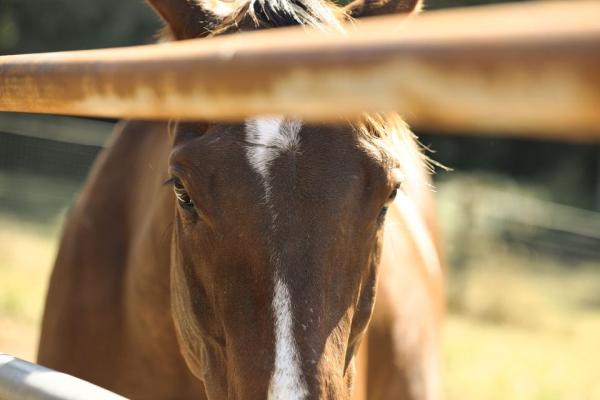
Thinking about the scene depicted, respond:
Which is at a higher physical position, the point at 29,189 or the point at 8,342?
the point at 29,189

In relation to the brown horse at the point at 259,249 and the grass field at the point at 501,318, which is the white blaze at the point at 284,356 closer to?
the brown horse at the point at 259,249

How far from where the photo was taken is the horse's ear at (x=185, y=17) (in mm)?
1723

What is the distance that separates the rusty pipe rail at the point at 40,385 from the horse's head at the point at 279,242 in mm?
319

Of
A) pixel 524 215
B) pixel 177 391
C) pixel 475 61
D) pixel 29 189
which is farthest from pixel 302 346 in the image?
pixel 29 189

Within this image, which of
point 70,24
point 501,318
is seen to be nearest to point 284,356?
point 501,318

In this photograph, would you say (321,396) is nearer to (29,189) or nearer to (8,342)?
(8,342)

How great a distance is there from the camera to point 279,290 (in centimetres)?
130

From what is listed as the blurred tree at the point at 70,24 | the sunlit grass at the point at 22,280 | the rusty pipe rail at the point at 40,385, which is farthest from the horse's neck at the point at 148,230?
the blurred tree at the point at 70,24

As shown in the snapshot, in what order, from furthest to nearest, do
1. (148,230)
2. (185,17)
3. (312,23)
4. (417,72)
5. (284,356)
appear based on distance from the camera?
1. (148,230)
2. (185,17)
3. (312,23)
4. (284,356)
5. (417,72)

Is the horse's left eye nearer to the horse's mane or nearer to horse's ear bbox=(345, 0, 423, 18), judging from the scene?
the horse's mane

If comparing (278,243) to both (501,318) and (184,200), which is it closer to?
(184,200)

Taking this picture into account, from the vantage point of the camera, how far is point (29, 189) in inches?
499

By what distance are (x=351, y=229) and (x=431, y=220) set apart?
7.99ft

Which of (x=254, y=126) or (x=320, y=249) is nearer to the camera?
(x=320, y=249)
